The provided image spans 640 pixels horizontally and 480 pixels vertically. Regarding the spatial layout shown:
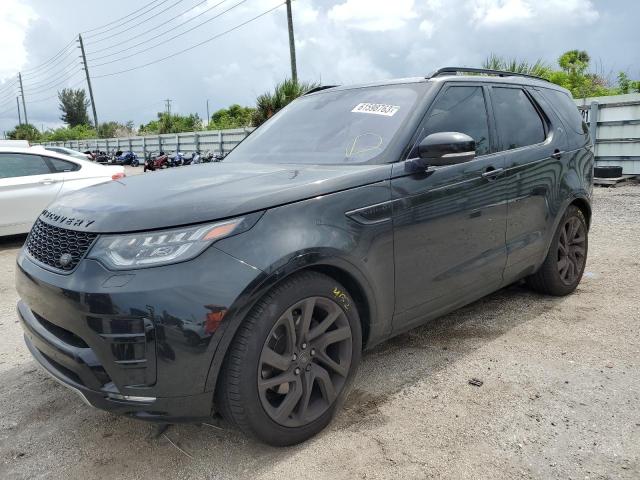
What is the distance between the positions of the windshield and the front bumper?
3.84ft

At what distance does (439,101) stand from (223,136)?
22.6 m

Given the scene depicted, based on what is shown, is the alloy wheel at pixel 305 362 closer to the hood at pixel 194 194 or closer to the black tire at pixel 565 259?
the hood at pixel 194 194

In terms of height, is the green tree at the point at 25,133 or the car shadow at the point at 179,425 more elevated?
the green tree at the point at 25,133

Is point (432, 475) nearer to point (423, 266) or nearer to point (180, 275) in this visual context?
point (423, 266)

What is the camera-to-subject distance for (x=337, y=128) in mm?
3299

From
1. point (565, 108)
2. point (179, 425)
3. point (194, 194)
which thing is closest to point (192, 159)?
point (565, 108)

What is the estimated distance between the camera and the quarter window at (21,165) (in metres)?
7.39

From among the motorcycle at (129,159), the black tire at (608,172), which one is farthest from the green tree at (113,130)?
the black tire at (608,172)

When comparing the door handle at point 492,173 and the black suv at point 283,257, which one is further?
the door handle at point 492,173

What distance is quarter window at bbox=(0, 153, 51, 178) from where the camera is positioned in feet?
24.3

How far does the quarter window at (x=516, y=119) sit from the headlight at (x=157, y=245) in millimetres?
2296

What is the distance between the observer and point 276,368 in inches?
93.4

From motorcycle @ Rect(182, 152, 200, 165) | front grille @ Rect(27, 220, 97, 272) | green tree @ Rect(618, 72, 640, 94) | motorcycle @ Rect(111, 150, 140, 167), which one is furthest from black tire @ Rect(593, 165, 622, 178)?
motorcycle @ Rect(111, 150, 140, 167)

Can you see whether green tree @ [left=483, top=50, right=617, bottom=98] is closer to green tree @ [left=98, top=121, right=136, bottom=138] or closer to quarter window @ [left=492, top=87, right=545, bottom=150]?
quarter window @ [left=492, top=87, right=545, bottom=150]
